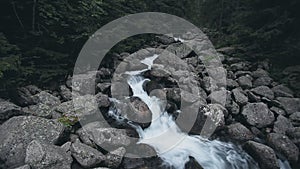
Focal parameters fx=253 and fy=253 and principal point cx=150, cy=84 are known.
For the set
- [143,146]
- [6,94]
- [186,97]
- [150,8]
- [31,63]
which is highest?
[150,8]

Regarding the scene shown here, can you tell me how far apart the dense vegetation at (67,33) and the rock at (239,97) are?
284 centimetres

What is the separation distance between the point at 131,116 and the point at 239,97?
344 cm

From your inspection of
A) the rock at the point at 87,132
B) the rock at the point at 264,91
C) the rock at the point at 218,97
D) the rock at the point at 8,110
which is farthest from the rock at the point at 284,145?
the rock at the point at 8,110

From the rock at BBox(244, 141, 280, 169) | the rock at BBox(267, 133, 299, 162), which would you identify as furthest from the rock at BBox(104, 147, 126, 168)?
the rock at BBox(267, 133, 299, 162)

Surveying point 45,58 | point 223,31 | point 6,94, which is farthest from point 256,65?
point 6,94

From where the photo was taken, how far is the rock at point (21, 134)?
458cm

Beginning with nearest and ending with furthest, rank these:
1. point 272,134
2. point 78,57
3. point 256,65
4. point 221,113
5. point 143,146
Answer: point 143,146 → point 272,134 → point 221,113 → point 78,57 → point 256,65

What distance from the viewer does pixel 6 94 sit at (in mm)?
5949

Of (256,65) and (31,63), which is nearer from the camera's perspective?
(31,63)

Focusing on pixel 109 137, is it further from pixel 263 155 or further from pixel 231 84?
pixel 231 84

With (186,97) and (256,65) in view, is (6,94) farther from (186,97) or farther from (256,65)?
(256,65)

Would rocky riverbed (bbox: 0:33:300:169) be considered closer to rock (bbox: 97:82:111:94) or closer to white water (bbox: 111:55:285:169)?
rock (bbox: 97:82:111:94)

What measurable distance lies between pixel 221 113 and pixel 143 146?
2.45 metres

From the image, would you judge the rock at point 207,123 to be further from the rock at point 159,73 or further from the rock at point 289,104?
the rock at point 159,73
